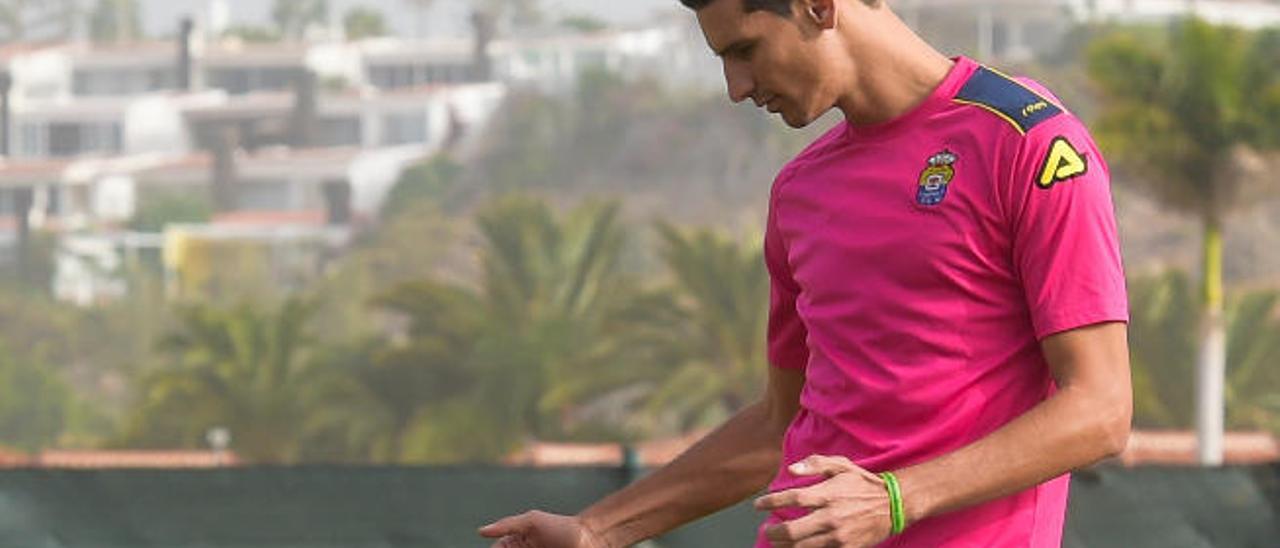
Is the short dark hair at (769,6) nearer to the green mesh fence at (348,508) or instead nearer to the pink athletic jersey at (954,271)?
the pink athletic jersey at (954,271)

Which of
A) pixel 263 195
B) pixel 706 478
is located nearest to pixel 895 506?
pixel 706 478

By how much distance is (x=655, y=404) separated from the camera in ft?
211

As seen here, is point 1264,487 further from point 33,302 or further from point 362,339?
point 33,302

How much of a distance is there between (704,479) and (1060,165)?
2.98ft

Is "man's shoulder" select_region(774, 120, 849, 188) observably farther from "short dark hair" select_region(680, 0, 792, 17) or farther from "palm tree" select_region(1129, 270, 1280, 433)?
"palm tree" select_region(1129, 270, 1280, 433)

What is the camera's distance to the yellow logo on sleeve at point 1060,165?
3275mm

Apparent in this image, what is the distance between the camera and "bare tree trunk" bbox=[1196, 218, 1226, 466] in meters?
56.0

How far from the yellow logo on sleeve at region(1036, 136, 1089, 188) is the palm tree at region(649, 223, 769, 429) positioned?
59.1 meters

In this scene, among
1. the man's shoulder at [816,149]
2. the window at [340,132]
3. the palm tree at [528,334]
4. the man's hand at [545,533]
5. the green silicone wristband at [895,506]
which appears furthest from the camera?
the window at [340,132]

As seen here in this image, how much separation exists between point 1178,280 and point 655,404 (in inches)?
518

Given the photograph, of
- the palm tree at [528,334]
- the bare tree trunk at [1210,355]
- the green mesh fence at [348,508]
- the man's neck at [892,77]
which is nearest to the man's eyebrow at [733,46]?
the man's neck at [892,77]

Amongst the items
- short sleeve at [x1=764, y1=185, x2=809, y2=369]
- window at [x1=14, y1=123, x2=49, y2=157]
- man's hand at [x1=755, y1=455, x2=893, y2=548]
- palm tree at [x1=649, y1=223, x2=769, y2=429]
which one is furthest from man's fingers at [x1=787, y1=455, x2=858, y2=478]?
window at [x1=14, y1=123, x2=49, y2=157]

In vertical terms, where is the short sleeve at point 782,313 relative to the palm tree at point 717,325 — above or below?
above

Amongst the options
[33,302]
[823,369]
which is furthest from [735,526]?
[33,302]
